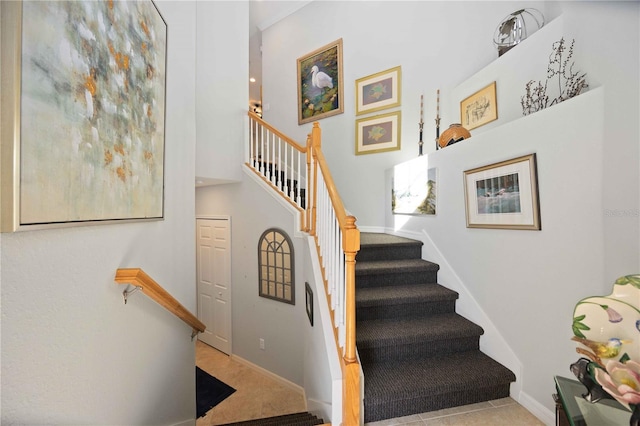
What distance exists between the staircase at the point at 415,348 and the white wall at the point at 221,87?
2188mm

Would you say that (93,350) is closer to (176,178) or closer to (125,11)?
(176,178)

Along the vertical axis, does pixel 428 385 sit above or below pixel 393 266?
below

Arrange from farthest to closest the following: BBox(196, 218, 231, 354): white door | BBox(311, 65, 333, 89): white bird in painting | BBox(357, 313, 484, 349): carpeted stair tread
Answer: BBox(311, 65, 333, 89): white bird in painting → BBox(196, 218, 231, 354): white door → BBox(357, 313, 484, 349): carpeted stair tread

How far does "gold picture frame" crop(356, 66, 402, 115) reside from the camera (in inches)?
132

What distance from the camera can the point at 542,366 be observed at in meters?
1.42

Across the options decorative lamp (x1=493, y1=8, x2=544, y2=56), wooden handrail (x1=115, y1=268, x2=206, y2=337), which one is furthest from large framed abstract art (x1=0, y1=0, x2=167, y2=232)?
decorative lamp (x1=493, y1=8, x2=544, y2=56)

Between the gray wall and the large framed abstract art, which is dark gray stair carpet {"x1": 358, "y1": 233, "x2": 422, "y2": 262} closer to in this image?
the gray wall

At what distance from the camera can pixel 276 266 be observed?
3.19 m

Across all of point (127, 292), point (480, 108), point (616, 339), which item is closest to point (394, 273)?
point (616, 339)

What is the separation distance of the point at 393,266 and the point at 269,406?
229 cm

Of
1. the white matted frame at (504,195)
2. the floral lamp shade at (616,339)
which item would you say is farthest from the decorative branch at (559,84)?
the floral lamp shade at (616,339)

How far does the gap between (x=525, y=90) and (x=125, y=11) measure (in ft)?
9.03

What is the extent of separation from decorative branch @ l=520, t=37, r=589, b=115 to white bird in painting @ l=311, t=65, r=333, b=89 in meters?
2.72

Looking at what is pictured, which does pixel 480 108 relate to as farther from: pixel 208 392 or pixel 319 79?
pixel 208 392
